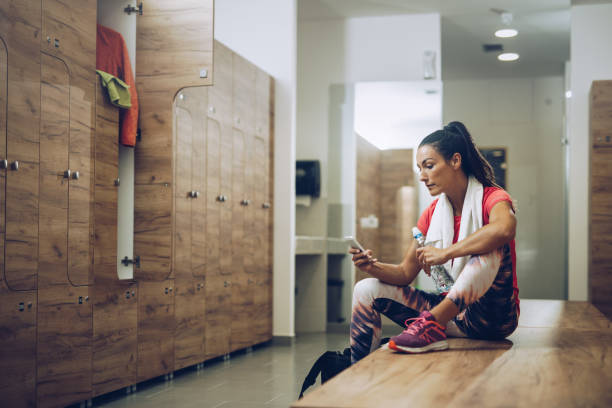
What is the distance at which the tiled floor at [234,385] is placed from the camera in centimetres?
321

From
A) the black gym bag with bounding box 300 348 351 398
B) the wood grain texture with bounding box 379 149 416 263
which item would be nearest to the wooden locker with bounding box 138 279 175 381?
the black gym bag with bounding box 300 348 351 398

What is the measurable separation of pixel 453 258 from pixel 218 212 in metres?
2.39

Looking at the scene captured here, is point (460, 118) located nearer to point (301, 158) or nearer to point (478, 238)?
point (301, 158)

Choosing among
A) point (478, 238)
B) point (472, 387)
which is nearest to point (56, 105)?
point (478, 238)

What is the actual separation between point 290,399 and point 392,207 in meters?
3.15

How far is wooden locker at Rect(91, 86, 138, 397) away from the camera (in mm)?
3166

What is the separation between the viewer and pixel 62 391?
9.39 ft

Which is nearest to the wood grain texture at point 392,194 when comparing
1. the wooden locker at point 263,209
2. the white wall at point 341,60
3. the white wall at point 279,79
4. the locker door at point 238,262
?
the white wall at point 341,60

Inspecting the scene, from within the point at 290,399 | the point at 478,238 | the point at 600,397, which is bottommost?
the point at 290,399

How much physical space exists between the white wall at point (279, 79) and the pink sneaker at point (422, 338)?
330 cm

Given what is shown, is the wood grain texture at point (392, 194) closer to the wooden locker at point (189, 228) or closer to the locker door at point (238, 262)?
the locker door at point (238, 262)

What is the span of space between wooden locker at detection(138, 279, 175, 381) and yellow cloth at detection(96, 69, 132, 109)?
3.10 feet

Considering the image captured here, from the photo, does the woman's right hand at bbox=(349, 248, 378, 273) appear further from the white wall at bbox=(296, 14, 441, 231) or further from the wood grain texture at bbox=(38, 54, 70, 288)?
the white wall at bbox=(296, 14, 441, 231)

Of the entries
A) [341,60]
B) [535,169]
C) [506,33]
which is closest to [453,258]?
[341,60]
